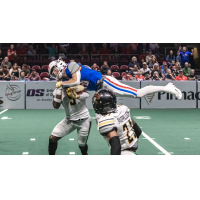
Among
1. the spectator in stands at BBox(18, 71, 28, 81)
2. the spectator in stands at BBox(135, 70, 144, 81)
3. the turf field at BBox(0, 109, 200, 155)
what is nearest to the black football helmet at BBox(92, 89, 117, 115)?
the turf field at BBox(0, 109, 200, 155)

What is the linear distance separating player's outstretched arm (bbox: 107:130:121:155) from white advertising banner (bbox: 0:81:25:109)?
12832 mm

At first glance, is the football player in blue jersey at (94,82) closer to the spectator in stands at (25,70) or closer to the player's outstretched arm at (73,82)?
the player's outstretched arm at (73,82)

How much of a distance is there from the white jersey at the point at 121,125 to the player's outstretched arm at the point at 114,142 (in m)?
0.06

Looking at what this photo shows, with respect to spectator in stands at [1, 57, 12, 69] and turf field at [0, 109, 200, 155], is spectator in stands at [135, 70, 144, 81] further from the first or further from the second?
spectator in stands at [1, 57, 12, 69]

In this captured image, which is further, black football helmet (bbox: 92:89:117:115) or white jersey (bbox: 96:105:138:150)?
black football helmet (bbox: 92:89:117:115)

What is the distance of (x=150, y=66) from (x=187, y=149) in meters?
11.6

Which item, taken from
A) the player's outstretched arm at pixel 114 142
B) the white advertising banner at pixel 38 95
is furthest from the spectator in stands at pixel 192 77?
the player's outstretched arm at pixel 114 142

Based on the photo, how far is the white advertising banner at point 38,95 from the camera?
16203 mm

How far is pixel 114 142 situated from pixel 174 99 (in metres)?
13.1

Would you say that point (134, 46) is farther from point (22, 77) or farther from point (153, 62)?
point (22, 77)

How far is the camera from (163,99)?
16.4 m

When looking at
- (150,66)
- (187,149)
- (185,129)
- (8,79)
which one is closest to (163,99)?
(150,66)

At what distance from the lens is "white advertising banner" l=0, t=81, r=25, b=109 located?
16125mm

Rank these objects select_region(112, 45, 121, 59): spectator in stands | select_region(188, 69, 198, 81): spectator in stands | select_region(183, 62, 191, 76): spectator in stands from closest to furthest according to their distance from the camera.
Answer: select_region(188, 69, 198, 81): spectator in stands, select_region(183, 62, 191, 76): spectator in stands, select_region(112, 45, 121, 59): spectator in stands
